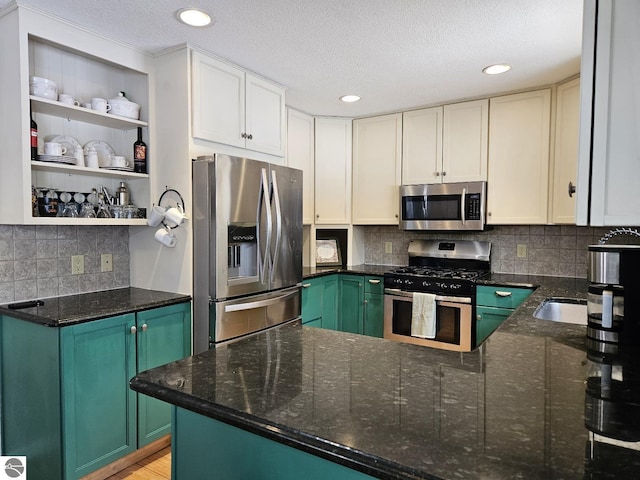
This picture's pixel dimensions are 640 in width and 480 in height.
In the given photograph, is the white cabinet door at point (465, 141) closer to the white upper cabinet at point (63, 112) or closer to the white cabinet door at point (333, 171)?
the white cabinet door at point (333, 171)

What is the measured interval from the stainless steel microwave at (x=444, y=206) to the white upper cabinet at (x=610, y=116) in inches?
96.4

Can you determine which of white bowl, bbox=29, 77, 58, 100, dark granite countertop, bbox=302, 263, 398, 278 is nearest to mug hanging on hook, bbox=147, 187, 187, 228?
white bowl, bbox=29, 77, 58, 100

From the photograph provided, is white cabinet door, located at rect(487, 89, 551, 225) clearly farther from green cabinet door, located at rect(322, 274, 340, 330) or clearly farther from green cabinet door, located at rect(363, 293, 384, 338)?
green cabinet door, located at rect(322, 274, 340, 330)

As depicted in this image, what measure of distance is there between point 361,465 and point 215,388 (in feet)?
1.46

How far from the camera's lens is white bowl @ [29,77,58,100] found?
6.73ft

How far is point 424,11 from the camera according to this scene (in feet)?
6.48

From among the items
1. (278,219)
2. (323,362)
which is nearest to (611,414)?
(323,362)

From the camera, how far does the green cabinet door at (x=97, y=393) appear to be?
191 cm

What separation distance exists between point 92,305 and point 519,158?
310cm

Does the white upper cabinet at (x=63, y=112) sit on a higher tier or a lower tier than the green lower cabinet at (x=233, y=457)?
higher

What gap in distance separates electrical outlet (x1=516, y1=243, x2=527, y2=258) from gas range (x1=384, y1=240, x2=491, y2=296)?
23 centimetres

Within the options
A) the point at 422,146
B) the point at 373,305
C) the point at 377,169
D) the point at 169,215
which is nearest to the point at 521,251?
the point at 422,146

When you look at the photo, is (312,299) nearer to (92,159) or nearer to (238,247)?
(238,247)

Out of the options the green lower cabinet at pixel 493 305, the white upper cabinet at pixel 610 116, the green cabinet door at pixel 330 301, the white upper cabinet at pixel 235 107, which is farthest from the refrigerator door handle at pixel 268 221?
the white upper cabinet at pixel 610 116
